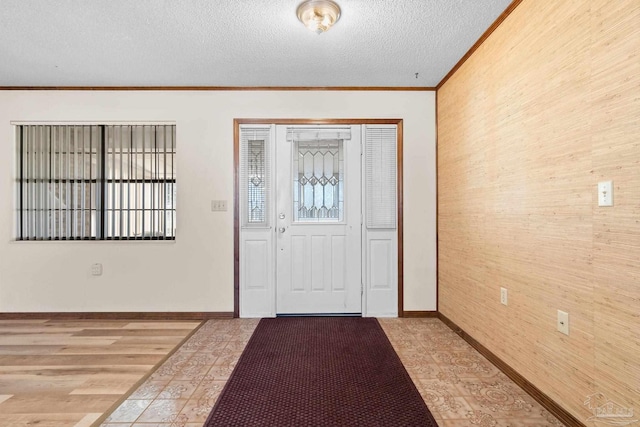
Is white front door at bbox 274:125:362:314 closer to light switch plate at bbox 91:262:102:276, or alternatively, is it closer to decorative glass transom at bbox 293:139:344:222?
decorative glass transom at bbox 293:139:344:222

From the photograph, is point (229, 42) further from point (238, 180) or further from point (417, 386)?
point (417, 386)

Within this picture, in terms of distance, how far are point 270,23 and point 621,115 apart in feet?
6.74

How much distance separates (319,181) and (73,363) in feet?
8.21

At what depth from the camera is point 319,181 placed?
354 cm

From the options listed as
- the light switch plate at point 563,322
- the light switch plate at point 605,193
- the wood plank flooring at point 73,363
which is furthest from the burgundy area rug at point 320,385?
the light switch plate at point 605,193

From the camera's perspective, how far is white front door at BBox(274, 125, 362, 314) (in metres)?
3.51

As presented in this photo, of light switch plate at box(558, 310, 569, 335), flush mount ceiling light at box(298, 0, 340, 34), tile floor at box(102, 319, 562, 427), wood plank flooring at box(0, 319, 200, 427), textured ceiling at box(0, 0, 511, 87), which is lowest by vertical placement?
tile floor at box(102, 319, 562, 427)

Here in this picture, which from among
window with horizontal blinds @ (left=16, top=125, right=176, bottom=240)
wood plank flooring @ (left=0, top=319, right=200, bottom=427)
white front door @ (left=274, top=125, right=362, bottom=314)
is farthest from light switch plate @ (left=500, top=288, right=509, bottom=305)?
window with horizontal blinds @ (left=16, top=125, right=176, bottom=240)

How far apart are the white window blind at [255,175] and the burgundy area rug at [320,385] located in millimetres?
1157

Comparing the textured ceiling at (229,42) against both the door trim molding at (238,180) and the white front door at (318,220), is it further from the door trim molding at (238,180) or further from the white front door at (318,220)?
the white front door at (318,220)

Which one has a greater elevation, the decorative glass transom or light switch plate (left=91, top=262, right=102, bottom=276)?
the decorative glass transom

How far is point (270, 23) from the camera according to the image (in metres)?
2.34

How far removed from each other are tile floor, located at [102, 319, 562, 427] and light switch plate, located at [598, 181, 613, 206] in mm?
1142

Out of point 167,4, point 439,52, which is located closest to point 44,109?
point 167,4
